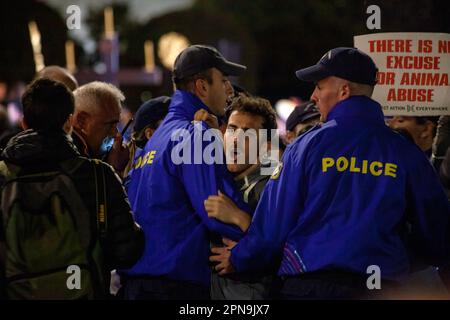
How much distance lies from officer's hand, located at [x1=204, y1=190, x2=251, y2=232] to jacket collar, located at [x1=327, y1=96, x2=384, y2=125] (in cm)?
76

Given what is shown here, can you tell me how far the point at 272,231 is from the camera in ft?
14.5

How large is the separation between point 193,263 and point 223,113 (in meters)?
1.06

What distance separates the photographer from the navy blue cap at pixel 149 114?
623 cm

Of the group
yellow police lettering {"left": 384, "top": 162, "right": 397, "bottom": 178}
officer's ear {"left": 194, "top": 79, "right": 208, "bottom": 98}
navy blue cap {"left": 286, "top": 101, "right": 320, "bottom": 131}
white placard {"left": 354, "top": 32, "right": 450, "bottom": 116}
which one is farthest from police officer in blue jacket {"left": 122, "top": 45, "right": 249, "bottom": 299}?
navy blue cap {"left": 286, "top": 101, "right": 320, "bottom": 131}

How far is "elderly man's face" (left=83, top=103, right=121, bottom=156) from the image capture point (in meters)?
5.62

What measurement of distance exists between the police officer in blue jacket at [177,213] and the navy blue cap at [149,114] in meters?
1.25

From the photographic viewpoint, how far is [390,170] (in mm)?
4297

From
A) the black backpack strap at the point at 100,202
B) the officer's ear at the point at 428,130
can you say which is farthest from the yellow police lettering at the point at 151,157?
the officer's ear at the point at 428,130

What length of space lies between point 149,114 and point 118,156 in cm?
42

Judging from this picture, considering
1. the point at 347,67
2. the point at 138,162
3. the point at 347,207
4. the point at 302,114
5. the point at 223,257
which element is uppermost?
the point at 347,67

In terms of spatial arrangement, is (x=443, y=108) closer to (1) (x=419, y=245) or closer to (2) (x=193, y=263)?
(1) (x=419, y=245)

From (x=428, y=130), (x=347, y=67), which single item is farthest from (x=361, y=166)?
(x=428, y=130)

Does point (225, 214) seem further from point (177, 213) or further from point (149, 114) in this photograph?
point (149, 114)

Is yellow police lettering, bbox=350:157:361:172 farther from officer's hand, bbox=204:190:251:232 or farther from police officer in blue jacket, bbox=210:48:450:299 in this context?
officer's hand, bbox=204:190:251:232
